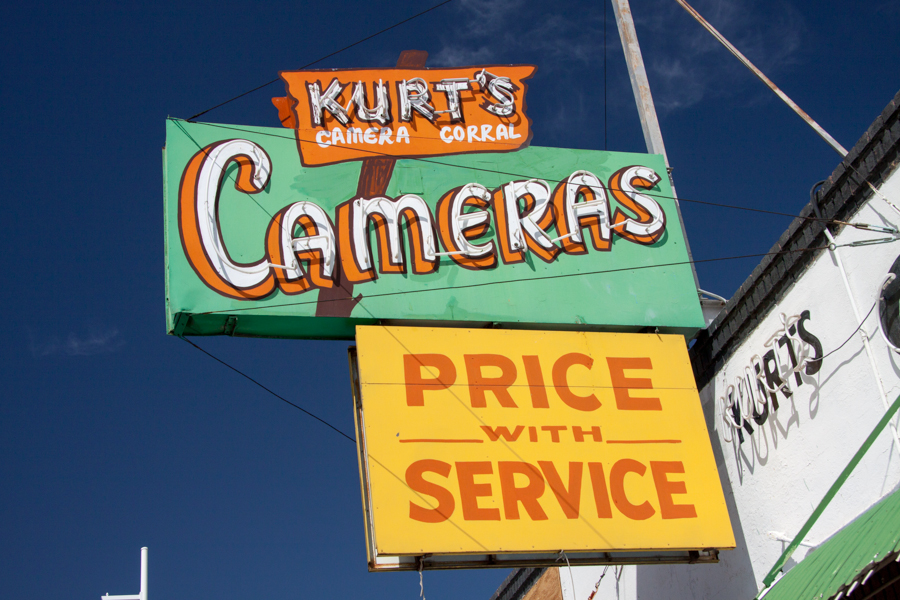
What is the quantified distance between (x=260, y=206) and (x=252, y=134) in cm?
97

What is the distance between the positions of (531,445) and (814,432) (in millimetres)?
2553

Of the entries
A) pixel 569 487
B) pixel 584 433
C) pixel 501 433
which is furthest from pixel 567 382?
pixel 569 487

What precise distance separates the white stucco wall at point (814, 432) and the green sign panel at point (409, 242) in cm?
149

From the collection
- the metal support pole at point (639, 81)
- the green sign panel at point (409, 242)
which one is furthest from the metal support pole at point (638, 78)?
the green sign panel at point (409, 242)

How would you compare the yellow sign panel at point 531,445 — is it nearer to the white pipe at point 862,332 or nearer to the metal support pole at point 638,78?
the white pipe at point 862,332

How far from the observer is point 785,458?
29.5 feet

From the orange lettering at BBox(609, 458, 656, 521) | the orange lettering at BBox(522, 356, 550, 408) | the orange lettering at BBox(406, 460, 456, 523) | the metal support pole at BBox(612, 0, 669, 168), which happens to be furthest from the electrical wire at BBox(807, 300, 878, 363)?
the metal support pole at BBox(612, 0, 669, 168)

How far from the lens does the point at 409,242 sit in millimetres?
10125

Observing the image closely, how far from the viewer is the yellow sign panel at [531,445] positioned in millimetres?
8359

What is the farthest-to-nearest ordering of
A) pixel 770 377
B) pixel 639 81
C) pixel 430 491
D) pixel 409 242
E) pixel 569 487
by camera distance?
pixel 639 81
pixel 409 242
pixel 770 377
pixel 569 487
pixel 430 491

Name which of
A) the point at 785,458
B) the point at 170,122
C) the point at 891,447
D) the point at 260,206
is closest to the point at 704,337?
the point at 785,458

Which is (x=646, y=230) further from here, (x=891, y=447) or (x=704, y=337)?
(x=891, y=447)

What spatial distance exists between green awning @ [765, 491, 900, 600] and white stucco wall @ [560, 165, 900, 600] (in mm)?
692

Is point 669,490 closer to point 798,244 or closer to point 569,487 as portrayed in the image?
point 569,487
